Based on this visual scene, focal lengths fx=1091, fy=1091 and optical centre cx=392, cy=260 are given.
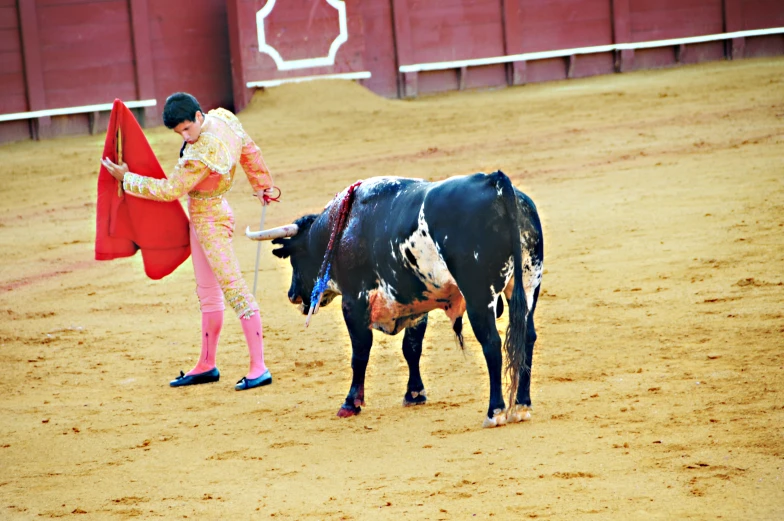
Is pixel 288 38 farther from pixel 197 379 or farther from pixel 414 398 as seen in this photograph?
pixel 414 398

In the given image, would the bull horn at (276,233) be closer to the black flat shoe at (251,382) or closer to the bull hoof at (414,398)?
the black flat shoe at (251,382)

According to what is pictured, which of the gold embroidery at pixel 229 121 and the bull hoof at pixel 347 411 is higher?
the gold embroidery at pixel 229 121

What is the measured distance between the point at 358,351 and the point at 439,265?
0.55 meters

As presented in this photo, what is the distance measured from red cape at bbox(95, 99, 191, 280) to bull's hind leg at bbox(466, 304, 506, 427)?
165 centimetres

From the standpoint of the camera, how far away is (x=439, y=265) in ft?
11.9

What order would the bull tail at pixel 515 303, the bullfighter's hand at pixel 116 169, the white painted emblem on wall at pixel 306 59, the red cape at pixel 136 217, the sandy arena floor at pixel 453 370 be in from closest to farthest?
the sandy arena floor at pixel 453 370 < the bull tail at pixel 515 303 < the bullfighter's hand at pixel 116 169 < the red cape at pixel 136 217 < the white painted emblem on wall at pixel 306 59

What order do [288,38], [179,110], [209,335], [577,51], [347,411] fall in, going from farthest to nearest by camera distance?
[577,51] < [288,38] < [209,335] < [179,110] < [347,411]

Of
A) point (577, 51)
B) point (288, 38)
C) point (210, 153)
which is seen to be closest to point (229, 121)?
point (210, 153)

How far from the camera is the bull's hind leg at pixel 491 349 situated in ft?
11.5

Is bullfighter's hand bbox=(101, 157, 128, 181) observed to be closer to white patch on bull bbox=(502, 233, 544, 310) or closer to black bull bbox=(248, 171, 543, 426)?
black bull bbox=(248, 171, 543, 426)

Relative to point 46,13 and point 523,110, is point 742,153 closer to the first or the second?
point 523,110

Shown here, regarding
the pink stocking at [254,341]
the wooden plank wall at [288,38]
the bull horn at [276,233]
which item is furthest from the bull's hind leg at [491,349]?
the wooden plank wall at [288,38]

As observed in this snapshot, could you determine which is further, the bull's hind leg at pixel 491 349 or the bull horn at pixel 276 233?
the bull horn at pixel 276 233

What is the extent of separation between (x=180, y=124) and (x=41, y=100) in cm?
765
